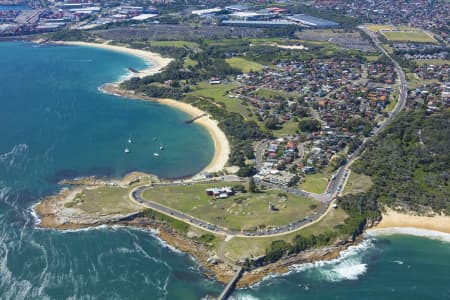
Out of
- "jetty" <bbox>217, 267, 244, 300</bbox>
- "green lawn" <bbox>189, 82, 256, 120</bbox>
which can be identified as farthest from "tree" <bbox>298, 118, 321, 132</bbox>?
"jetty" <bbox>217, 267, 244, 300</bbox>

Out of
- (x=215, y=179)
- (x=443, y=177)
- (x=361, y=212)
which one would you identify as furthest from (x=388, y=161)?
(x=215, y=179)

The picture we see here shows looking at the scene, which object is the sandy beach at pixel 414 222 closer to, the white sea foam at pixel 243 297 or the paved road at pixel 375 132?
the paved road at pixel 375 132

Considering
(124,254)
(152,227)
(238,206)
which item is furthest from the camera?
(238,206)

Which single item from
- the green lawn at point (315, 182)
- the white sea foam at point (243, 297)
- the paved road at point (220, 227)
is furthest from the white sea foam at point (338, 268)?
the green lawn at point (315, 182)

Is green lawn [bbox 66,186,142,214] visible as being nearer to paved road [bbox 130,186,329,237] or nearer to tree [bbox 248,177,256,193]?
paved road [bbox 130,186,329,237]

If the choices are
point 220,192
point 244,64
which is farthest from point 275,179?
point 244,64

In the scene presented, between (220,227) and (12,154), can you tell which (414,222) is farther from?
(12,154)
